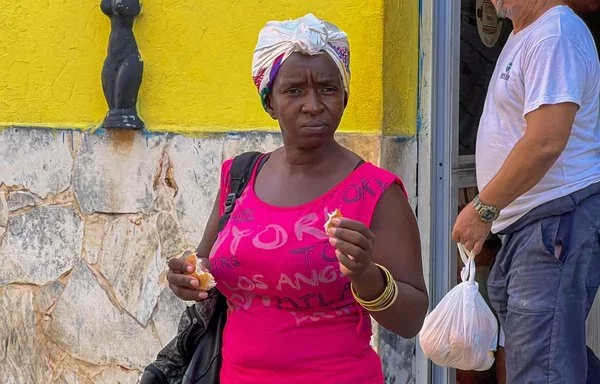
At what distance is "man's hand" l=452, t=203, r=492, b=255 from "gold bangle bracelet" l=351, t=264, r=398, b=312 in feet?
2.98

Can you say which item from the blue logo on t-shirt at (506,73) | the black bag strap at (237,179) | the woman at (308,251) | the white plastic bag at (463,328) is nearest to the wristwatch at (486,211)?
the white plastic bag at (463,328)

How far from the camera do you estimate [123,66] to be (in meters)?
4.70

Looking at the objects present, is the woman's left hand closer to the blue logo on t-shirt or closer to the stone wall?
the blue logo on t-shirt

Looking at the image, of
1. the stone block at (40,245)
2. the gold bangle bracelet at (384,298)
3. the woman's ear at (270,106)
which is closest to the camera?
the gold bangle bracelet at (384,298)

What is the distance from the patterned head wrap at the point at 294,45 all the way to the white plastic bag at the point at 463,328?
0.94 m

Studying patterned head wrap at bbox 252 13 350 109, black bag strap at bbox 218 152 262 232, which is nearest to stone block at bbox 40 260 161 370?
black bag strap at bbox 218 152 262 232

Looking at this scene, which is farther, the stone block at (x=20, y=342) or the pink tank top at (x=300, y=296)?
the stone block at (x=20, y=342)

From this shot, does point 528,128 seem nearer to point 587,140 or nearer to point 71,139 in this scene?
point 587,140

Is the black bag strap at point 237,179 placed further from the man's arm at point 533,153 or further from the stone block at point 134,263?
the stone block at point 134,263

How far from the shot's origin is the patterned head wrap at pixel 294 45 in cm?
265

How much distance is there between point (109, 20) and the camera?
4.83 m

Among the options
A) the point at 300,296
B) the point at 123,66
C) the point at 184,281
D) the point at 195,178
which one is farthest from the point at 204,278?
the point at 123,66

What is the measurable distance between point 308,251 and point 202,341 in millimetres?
490

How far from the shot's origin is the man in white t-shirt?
3201 mm
